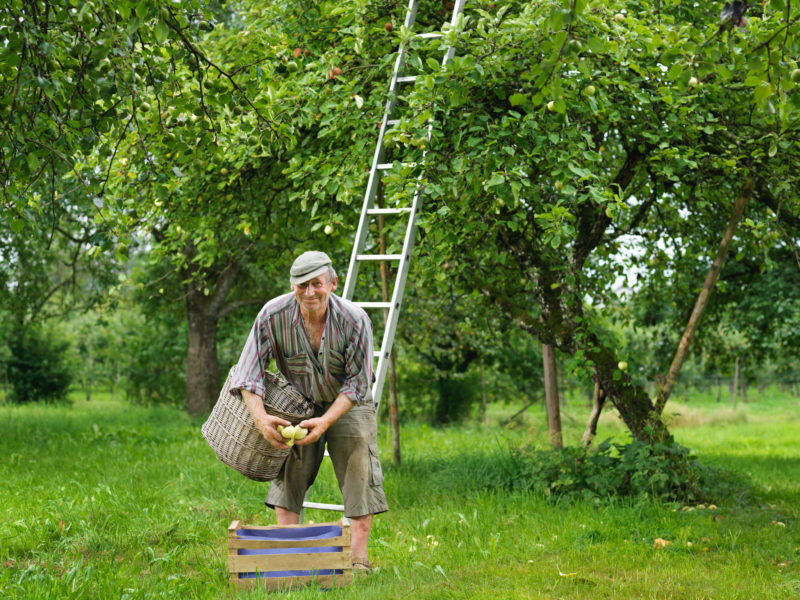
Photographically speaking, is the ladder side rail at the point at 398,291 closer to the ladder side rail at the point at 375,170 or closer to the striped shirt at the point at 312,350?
the ladder side rail at the point at 375,170

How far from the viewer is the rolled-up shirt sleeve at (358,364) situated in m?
3.81

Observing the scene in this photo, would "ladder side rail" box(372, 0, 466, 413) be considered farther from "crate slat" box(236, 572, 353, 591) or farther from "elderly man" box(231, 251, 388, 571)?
"crate slat" box(236, 572, 353, 591)

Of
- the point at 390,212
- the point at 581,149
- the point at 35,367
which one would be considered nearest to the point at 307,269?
the point at 390,212

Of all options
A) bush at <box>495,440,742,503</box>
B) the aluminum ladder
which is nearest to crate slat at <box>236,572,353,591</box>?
the aluminum ladder

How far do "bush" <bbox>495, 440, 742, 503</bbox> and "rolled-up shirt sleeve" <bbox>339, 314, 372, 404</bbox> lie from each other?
2.56 m

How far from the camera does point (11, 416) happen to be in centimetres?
1301

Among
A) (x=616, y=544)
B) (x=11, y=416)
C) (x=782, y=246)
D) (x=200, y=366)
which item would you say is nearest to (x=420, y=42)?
(x=616, y=544)

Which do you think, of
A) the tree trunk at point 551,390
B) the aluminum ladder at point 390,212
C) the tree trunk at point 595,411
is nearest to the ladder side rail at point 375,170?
the aluminum ladder at point 390,212

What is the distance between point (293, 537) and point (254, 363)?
0.90m

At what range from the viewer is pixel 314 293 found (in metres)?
3.72

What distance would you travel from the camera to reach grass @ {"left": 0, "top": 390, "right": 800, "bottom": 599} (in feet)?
12.2

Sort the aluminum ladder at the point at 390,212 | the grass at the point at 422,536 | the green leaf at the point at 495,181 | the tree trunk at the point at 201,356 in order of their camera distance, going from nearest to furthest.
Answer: the grass at the point at 422,536, the green leaf at the point at 495,181, the aluminum ladder at the point at 390,212, the tree trunk at the point at 201,356

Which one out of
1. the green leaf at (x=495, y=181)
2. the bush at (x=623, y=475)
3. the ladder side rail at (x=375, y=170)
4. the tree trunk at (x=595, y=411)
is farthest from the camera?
the tree trunk at (x=595, y=411)

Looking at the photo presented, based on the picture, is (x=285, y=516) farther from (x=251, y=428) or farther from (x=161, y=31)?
(x=161, y=31)
